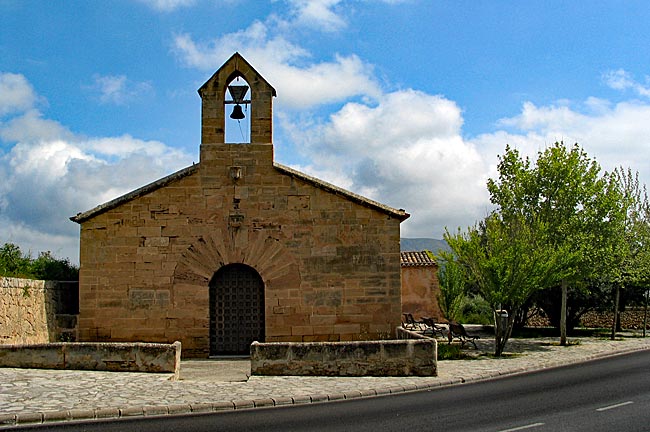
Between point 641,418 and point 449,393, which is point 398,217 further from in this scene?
point 641,418

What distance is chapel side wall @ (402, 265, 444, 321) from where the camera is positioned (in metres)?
30.4

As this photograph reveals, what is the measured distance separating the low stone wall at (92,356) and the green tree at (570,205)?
12778 mm

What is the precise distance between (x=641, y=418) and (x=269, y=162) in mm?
10771

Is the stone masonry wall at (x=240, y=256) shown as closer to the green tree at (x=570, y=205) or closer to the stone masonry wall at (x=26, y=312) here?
the stone masonry wall at (x=26, y=312)

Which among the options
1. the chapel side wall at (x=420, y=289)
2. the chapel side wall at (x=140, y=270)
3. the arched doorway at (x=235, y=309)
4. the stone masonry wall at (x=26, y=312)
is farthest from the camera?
the chapel side wall at (x=420, y=289)

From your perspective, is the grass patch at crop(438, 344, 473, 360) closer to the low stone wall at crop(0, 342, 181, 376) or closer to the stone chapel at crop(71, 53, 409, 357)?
the stone chapel at crop(71, 53, 409, 357)

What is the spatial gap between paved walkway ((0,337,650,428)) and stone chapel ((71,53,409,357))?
5.69 ft

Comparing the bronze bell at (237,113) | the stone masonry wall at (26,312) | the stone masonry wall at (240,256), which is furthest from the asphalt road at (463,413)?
the bronze bell at (237,113)

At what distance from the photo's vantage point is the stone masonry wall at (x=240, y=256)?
16297 mm

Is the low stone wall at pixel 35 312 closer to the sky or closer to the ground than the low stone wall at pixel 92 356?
closer to the sky

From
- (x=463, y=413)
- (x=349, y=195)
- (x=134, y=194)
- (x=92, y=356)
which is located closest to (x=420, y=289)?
(x=349, y=195)

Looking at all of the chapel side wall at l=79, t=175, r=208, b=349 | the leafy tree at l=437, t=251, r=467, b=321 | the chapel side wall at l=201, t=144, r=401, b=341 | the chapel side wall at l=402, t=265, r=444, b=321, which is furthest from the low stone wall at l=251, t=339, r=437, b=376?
the chapel side wall at l=402, t=265, r=444, b=321

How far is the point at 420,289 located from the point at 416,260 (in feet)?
4.85

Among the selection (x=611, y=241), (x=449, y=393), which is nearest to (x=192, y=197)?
(x=449, y=393)
